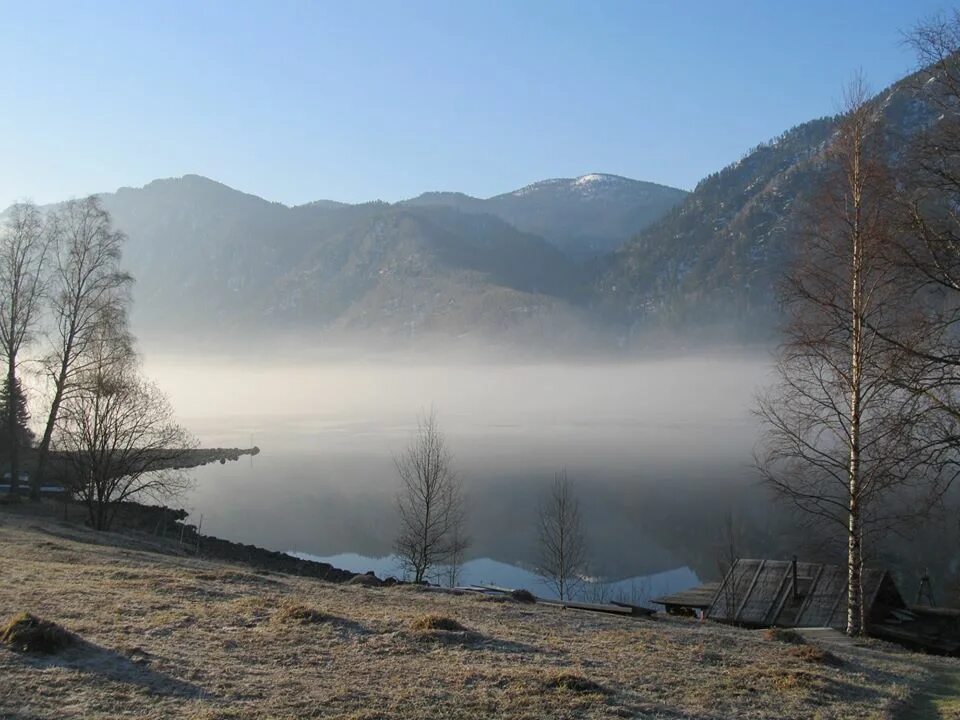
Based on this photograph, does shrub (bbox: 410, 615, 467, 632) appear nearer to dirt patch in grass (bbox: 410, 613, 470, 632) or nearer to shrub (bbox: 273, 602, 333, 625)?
dirt patch in grass (bbox: 410, 613, 470, 632)

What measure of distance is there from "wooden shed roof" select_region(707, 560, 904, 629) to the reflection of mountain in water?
8945mm

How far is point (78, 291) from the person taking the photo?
34.4 m

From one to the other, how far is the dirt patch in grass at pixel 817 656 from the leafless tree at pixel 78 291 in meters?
30.9

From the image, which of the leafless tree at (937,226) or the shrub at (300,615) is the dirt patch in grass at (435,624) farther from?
the leafless tree at (937,226)

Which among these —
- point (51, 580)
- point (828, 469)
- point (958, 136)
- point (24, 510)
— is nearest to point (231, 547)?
point (24, 510)

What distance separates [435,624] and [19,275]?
98.8 ft

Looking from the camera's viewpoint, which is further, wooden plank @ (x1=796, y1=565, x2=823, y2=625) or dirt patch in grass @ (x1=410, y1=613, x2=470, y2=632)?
wooden plank @ (x1=796, y1=565, x2=823, y2=625)

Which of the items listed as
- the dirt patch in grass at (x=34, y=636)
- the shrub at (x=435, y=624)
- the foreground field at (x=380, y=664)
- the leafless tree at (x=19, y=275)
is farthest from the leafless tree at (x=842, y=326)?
the leafless tree at (x=19, y=275)

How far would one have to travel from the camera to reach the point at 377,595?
1931 cm

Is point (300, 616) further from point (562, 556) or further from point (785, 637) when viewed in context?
point (562, 556)

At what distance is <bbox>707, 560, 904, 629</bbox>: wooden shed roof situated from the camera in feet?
77.0

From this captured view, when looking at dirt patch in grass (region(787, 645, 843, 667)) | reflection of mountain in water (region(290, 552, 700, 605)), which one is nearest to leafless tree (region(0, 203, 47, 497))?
reflection of mountain in water (region(290, 552, 700, 605))

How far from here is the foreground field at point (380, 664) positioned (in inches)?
353

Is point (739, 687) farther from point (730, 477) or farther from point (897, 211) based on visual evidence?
point (730, 477)
